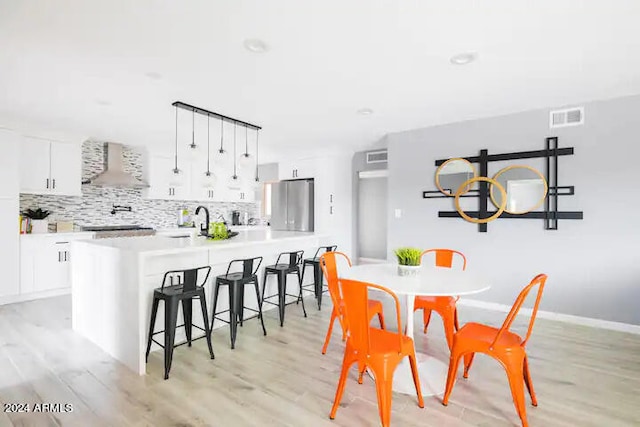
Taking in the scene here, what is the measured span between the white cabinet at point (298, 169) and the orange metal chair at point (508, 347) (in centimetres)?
501

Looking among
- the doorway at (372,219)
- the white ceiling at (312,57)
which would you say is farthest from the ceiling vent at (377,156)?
the white ceiling at (312,57)

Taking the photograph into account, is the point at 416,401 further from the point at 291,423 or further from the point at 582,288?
the point at 582,288

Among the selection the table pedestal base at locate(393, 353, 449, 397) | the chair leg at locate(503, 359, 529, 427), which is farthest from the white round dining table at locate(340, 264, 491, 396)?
the chair leg at locate(503, 359, 529, 427)

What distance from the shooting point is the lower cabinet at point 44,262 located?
14.8 feet

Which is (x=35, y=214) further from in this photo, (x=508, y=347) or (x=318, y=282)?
(x=508, y=347)

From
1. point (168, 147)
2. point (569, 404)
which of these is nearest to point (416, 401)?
point (569, 404)

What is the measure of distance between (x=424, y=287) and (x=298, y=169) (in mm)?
5233

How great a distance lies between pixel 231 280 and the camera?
119 inches

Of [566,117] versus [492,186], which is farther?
[492,186]

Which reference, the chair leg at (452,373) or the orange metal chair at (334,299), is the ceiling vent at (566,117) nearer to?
the orange metal chair at (334,299)

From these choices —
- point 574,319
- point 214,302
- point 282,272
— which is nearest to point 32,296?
point 214,302

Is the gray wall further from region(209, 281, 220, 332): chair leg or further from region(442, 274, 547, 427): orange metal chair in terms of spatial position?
region(209, 281, 220, 332): chair leg

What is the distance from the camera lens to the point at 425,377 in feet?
8.02

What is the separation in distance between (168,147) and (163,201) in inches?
48.0
